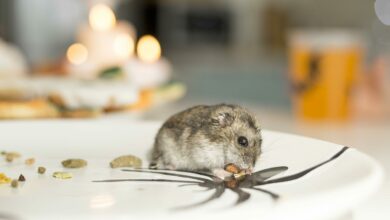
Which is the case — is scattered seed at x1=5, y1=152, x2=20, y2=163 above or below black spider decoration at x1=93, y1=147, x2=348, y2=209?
above

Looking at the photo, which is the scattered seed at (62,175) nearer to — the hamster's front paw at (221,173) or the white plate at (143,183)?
the white plate at (143,183)

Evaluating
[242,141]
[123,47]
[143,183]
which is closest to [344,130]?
[123,47]

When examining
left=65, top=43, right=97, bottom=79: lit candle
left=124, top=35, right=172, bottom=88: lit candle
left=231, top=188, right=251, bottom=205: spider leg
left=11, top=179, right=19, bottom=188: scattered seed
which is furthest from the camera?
left=65, top=43, right=97, bottom=79: lit candle

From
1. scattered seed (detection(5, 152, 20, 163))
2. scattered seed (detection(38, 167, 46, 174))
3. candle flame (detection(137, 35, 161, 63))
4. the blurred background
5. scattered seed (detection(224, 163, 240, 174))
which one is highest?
candle flame (detection(137, 35, 161, 63))

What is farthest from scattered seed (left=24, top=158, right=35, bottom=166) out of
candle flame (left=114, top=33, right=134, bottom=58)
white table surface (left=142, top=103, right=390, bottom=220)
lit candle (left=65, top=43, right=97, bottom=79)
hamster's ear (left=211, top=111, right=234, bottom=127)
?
candle flame (left=114, top=33, right=134, bottom=58)

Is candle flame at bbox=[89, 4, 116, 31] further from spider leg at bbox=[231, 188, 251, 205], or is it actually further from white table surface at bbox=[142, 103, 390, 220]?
spider leg at bbox=[231, 188, 251, 205]

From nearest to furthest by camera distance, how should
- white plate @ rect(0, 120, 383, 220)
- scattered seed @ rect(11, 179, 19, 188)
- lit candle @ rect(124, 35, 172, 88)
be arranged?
white plate @ rect(0, 120, 383, 220) → scattered seed @ rect(11, 179, 19, 188) → lit candle @ rect(124, 35, 172, 88)

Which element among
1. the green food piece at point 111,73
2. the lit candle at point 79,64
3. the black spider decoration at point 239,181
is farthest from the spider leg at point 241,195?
the lit candle at point 79,64
